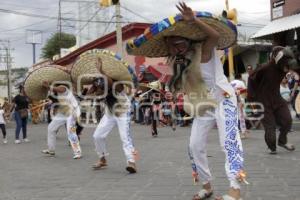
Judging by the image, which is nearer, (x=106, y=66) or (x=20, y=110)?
(x=106, y=66)

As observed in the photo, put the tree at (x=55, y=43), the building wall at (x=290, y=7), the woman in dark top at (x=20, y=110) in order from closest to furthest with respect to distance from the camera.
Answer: the woman in dark top at (x=20, y=110) → the building wall at (x=290, y=7) → the tree at (x=55, y=43)

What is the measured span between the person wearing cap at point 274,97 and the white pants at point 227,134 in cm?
442

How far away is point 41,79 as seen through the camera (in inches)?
449

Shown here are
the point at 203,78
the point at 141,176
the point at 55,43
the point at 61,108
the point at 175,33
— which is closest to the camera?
the point at 175,33

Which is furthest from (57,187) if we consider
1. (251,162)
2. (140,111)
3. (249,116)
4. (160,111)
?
(140,111)

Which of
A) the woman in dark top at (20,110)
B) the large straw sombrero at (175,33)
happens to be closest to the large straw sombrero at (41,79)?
the woman in dark top at (20,110)

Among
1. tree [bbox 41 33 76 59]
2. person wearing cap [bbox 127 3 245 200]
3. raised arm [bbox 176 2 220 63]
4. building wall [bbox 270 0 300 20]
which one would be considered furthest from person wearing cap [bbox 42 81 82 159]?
tree [bbox 41 33 76 59]

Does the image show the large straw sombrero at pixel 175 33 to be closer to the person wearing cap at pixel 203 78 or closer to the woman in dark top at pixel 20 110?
the person wearing cap at pixel 203 78

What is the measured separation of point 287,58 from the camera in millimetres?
9555

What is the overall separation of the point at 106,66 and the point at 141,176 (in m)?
1.86

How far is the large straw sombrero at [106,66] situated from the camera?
8477 mm

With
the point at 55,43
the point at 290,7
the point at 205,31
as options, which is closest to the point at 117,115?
the point at 205,31

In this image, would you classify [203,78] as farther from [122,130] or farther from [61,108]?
[61,108]

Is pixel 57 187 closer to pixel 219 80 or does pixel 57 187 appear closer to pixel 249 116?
pixel 219 80
